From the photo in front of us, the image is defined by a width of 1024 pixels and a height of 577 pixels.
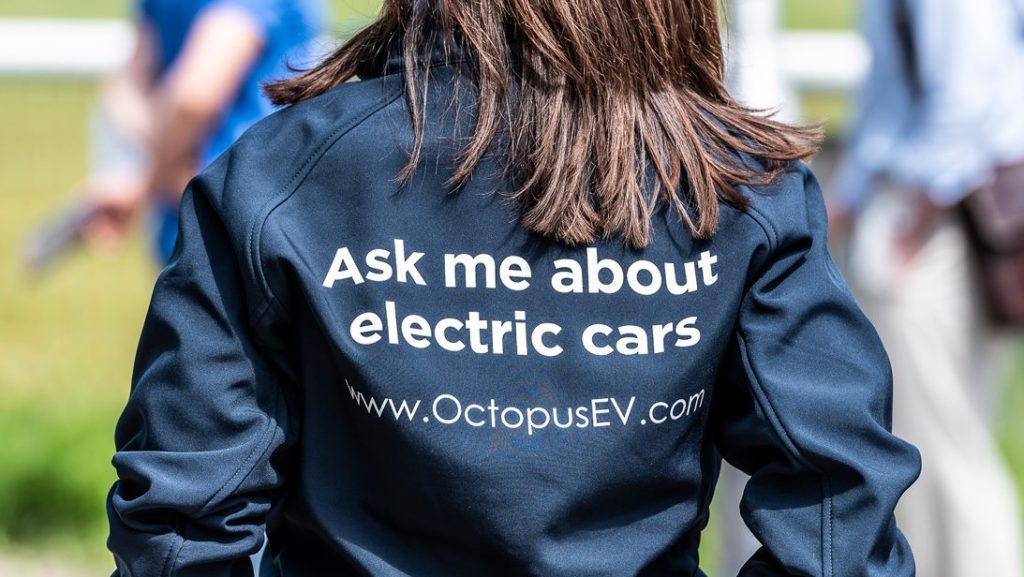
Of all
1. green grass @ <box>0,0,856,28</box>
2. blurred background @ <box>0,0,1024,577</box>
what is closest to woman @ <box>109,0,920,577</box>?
blurred background @ <box>0,0,1024,577</box>

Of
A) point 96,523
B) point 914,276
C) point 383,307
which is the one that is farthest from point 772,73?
point 96,523

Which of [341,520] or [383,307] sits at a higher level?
[383,307]

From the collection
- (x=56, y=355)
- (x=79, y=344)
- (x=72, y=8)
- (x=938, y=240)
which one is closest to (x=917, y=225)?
(x=938, y=240)

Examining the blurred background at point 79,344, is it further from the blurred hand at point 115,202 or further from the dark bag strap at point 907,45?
the blurred hand at point 115,202

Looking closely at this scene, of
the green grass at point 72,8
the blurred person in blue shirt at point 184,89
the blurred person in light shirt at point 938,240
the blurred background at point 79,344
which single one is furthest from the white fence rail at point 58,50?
the green grass at point 72,8

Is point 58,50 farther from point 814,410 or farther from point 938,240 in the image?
point 814,410

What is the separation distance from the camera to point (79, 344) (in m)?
6.17

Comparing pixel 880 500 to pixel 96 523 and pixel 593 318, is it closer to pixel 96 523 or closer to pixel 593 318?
pixel 593 318

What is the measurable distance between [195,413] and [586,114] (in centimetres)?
53

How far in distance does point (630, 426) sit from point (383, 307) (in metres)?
0.30

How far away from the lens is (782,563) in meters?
1.55

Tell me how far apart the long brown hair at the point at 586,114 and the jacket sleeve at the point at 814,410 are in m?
0.10

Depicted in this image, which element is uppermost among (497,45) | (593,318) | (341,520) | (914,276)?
(497,45)

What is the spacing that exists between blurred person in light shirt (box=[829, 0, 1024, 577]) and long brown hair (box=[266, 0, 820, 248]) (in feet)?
5.51
